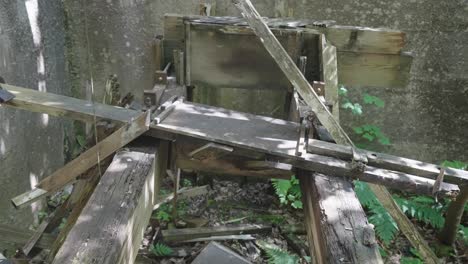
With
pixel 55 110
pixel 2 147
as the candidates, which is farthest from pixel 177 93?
pixel 2 147

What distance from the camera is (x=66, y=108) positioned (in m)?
2.22

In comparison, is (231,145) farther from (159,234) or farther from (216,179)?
(216,179)

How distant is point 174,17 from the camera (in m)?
3.16

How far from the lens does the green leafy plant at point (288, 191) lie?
191 inches

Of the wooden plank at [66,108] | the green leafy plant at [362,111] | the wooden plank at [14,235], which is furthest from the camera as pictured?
the green leafy plant at [362,111]

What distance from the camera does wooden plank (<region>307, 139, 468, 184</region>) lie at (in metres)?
2.00

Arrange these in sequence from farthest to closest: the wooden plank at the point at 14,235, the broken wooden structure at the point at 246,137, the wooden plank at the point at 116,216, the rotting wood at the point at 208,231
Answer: the rotting wood at the point at 208,231
the wooden plank at the point at 14,235
the broken wooden structure at the point at 246,137
the wooden plank at the point at 116,216

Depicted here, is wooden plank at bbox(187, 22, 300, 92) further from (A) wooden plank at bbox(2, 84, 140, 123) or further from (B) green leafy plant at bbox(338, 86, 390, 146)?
(B) green leafy plant at bbox(338, 86, 390, 146)

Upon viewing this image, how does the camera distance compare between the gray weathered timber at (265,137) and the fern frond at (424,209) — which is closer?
the gray weathered timber at (265,137)

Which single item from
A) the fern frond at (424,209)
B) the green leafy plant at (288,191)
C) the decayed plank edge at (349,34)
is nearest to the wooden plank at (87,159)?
the decayed plank edge at (349,34)

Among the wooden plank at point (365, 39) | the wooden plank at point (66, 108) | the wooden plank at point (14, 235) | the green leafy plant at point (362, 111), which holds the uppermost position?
the wooden plank at point (365, 39)

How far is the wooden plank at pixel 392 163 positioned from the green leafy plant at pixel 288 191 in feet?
9.16

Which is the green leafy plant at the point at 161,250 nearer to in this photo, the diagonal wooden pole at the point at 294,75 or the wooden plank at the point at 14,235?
the wooden plank at the point at 14,235

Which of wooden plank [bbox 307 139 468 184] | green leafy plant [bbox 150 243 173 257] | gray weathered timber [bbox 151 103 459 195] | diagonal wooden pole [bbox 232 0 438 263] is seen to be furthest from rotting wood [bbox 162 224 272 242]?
wooden plank [bbox 307 139 468 184]
